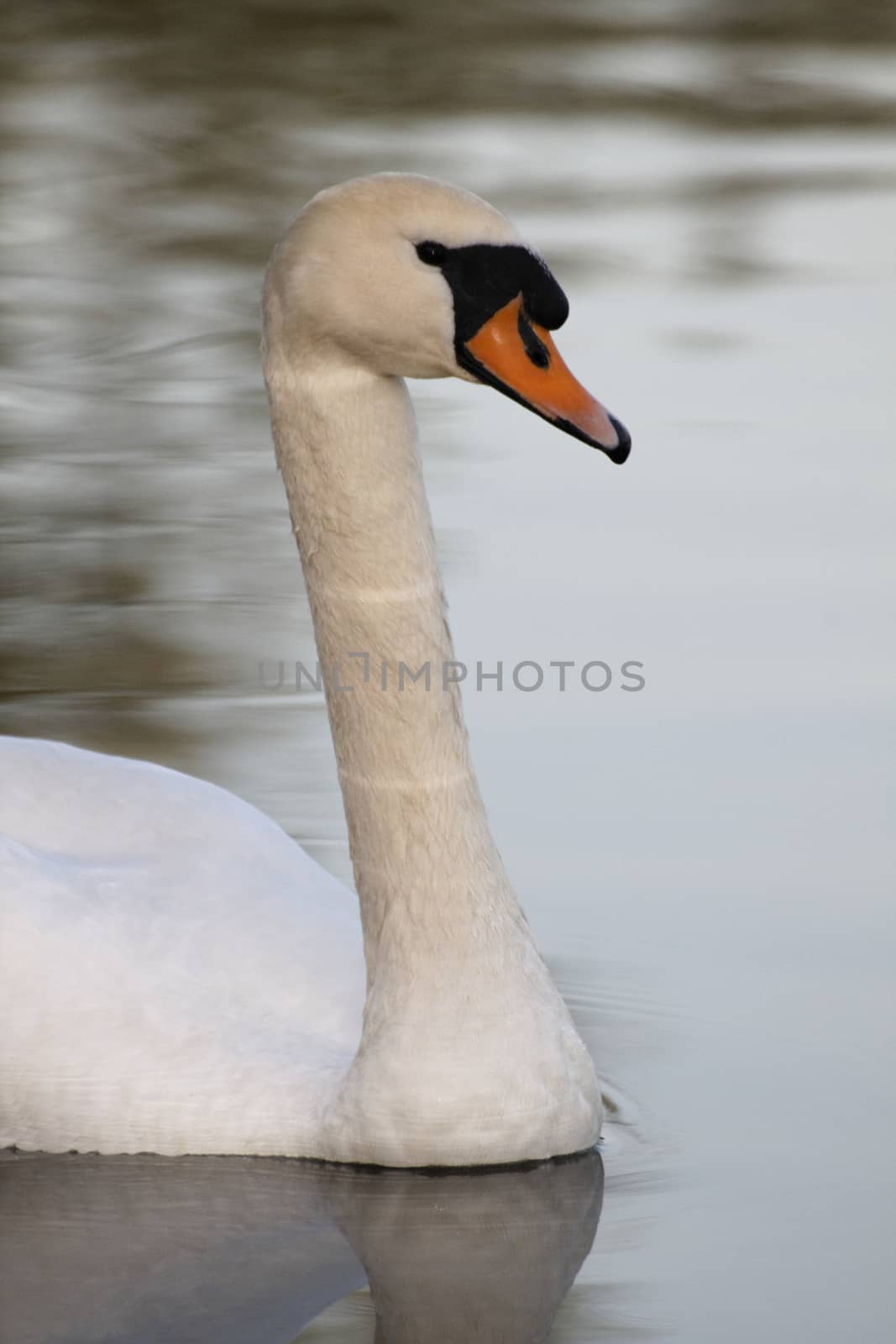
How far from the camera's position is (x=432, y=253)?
3803 millimetres

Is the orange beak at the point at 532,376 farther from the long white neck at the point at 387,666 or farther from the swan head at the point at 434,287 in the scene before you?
the long white neck at the point at 387,666

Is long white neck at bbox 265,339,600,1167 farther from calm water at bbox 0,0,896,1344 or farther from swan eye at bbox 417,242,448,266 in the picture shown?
swan eye at bbox 417,242,448,266

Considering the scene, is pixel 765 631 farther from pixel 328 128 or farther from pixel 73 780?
pixel 328 128

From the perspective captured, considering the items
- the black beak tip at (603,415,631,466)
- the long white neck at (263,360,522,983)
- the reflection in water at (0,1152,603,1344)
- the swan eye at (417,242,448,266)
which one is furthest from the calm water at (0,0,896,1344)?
the swan eye at (417,242,448,266)

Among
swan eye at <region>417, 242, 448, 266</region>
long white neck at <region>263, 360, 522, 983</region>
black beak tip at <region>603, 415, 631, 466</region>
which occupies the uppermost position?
swan eye at <region>417, 242, 448, 266</region>

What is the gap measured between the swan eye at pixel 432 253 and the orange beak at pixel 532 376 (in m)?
0.10

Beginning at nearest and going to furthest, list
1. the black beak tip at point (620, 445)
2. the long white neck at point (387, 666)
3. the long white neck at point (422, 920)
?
the black beak tip at point (620, 445) < the long white neck at point (387, 666) < the long white neck at point (422, 920)

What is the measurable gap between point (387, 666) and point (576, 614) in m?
2.71

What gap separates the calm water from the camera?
3.87m

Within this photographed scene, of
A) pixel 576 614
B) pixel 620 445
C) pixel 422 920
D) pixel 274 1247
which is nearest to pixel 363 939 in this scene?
pixel 422 920

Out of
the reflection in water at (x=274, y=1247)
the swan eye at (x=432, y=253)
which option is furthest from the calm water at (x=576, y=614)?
the swan eye at (x=432, y=253)

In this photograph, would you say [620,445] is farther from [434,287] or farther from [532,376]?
[434,287]

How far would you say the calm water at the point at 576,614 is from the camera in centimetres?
387

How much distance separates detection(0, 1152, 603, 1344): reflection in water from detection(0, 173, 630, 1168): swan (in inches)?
2.3
